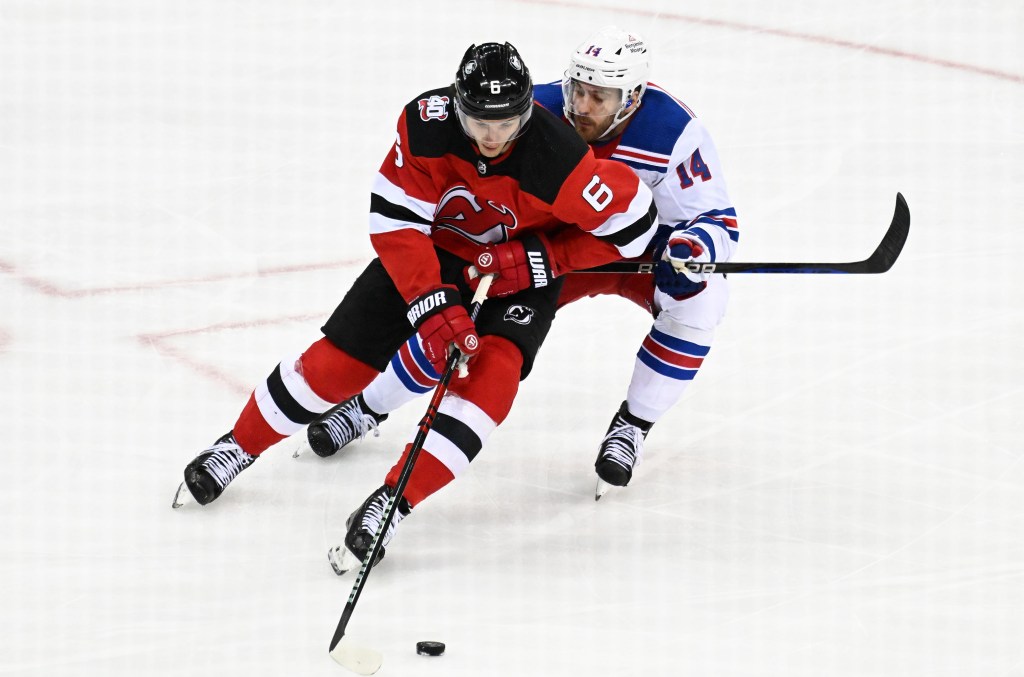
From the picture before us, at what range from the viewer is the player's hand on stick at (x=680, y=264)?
281 centimetres

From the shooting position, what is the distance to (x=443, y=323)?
2.63 metres

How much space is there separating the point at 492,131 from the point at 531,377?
115 cm

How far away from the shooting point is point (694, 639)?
2510 millimetres

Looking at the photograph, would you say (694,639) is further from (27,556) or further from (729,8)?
(729,8)

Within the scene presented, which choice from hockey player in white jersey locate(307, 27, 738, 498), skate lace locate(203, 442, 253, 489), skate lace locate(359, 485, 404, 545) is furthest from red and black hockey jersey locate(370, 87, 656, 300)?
skate lace locate(203, 442, 253, 489)

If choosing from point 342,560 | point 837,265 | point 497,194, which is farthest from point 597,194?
point 342,560

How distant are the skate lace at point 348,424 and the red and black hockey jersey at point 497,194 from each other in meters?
0.50

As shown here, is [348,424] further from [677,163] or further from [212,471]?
[677,163]

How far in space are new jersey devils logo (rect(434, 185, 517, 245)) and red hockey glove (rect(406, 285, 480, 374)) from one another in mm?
209

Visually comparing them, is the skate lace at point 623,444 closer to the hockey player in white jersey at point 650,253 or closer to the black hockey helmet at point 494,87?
the hockey player in white jersey at point 650,253

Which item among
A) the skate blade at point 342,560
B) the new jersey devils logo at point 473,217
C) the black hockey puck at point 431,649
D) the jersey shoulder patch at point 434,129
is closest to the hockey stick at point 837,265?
the new jersey devils logo at point 473,217

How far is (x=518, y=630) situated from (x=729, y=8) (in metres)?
3.86

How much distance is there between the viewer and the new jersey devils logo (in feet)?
9.07

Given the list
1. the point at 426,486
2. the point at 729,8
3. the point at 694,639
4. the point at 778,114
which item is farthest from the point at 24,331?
the point at 729,8
